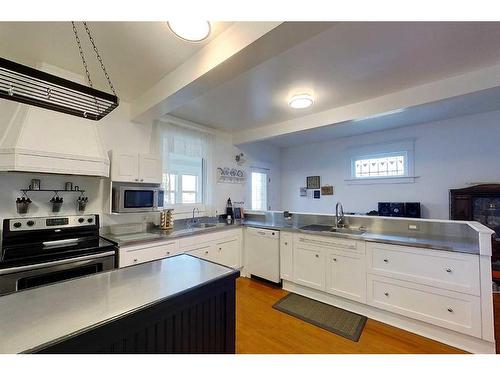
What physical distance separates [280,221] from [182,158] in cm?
192

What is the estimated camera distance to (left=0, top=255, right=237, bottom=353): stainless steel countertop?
74cm

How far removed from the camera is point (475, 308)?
1767mm

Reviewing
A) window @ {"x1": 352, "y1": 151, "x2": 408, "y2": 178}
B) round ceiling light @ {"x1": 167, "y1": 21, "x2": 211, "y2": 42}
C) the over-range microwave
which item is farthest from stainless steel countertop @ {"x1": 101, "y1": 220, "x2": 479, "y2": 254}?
window @ {"x1": 352, "y1": 151, "x2": 408, "y2": 178}

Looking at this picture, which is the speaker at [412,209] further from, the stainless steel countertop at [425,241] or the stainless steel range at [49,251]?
the stainless steel range at [49,251]

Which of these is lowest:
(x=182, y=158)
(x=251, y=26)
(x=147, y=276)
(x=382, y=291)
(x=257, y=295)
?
(x=257, y=295)

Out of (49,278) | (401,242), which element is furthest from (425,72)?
(49,278)

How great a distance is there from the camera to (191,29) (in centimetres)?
158

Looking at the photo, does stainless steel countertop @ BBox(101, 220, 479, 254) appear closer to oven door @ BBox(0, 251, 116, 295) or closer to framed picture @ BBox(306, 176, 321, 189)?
oven door @ BBox(0, 251, 116, 295)

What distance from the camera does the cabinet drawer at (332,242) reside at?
2354mm

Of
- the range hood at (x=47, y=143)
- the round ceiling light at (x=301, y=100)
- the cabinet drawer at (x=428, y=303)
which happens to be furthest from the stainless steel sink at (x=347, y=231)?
the range hood at (x=47, y=143)

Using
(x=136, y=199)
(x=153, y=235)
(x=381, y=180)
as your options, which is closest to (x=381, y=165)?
(x=381, y=180)

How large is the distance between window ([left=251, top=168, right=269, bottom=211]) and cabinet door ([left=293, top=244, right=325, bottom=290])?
223cm

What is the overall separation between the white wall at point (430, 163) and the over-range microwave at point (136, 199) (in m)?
3.67
